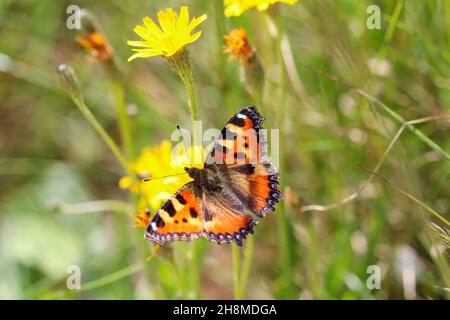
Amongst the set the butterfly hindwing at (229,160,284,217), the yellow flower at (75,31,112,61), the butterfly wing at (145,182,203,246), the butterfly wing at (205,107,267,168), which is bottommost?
the butterfly wing at (145,182,203,246)

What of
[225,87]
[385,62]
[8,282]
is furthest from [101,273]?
[385,62]

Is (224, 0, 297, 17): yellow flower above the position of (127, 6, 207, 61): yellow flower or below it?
above

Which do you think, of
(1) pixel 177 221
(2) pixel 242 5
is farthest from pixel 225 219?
(2) pixel 242 5

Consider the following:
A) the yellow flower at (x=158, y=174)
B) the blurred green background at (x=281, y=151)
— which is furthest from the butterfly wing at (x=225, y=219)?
the blurred green background at (x=281, y=151)

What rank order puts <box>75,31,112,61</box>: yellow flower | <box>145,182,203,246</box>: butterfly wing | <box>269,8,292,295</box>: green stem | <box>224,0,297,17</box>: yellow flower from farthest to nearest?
<box>75,31,112,61</box>: yellow flower, <box>269,8,292,295</box>: green stem, <box>224,0,297,17</box>: yellow flower, <box>145,182,203,246</box>: butterfly wing

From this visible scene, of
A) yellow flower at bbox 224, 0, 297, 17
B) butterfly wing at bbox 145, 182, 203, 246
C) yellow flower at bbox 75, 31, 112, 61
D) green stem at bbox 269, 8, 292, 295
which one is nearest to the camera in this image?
butterfly wing at bbox 145, 182, 203, 246

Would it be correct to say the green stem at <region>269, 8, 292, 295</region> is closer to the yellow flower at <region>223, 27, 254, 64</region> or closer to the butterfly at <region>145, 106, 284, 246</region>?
the yellow flower at <region>223, 27, 254, 64</region>

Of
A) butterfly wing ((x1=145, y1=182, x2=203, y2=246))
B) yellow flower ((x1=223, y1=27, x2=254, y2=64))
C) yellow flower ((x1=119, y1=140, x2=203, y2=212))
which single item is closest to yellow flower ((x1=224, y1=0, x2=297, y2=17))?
yellow flower ((x1=223, y1=27, x2=254, y2=64))
